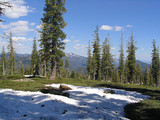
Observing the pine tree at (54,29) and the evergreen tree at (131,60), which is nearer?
the pine tree at (54,29)

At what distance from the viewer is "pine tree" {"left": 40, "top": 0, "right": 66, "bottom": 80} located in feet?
68.7

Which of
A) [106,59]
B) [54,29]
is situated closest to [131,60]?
[106,59]

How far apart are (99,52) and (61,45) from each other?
71.7 ft

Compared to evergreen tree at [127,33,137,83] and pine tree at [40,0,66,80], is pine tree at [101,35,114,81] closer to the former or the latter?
evergreen tree at [127,33,137,83]

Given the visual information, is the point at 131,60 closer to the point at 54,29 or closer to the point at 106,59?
the point at 106,59

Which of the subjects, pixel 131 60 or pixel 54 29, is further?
pixel 131 60

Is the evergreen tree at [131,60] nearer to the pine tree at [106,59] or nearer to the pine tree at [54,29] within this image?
the pine tree at [106,59]

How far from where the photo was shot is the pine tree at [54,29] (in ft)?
68.7

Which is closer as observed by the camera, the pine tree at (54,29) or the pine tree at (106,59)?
the pine tree at (54,29)

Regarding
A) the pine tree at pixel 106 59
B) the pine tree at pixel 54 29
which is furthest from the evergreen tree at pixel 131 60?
the pine tree at pixel 54 29

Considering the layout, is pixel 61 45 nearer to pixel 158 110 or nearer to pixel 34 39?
pixel 158 110

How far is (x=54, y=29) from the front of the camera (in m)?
21.2

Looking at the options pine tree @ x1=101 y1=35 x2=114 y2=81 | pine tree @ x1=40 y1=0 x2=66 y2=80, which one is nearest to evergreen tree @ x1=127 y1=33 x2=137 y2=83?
pine tree @ x1=101 y1=35 x2=114 y2=81

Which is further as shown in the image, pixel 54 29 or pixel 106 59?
pixel 106 59
